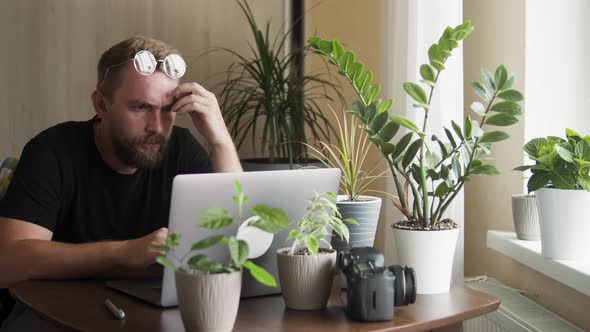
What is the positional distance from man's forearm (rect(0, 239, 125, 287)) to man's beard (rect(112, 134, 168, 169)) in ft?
1.53

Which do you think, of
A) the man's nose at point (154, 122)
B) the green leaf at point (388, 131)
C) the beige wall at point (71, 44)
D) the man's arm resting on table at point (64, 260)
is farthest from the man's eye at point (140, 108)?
the beige wall at point (71, 44)

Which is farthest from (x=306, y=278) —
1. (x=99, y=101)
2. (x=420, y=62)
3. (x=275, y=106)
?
(x=275, y=106)

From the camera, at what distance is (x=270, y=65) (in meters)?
3.50

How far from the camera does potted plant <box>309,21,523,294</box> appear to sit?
1720mm

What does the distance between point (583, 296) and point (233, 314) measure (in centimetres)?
124

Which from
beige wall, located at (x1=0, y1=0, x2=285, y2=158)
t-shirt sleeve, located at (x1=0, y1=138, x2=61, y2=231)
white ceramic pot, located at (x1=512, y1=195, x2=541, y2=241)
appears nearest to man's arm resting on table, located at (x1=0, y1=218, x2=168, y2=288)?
t-shirt sleeve, located at (x1=0, y1=138, x2=61, y2=231)

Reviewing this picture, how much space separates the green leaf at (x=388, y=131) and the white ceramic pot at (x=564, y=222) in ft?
1.82

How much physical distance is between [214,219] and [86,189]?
3.45 ft

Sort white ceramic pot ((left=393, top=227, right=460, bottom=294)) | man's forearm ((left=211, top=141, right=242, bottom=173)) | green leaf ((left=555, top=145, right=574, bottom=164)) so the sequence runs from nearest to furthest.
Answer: white ceramic pot ((left=393, top=227, right=460, bottom=294)), green leaf ((left=555, top=145, right=574, bottom=164)), man's forearm ((left=211, top=141, right=242, bottom=173))

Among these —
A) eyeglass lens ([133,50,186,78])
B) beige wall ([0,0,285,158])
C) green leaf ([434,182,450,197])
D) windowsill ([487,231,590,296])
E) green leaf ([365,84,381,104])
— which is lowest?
windowsill ([487,231,590,296])

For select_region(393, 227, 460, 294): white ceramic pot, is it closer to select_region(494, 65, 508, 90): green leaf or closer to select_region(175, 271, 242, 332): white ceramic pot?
select_region(494, 65, 508, 90): green leaf

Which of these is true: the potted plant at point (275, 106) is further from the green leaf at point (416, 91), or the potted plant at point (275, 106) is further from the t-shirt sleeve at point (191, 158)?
the green leaf at point (416, 91)

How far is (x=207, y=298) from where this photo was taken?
51.4 inches

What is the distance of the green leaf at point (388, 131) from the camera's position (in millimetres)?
1793
